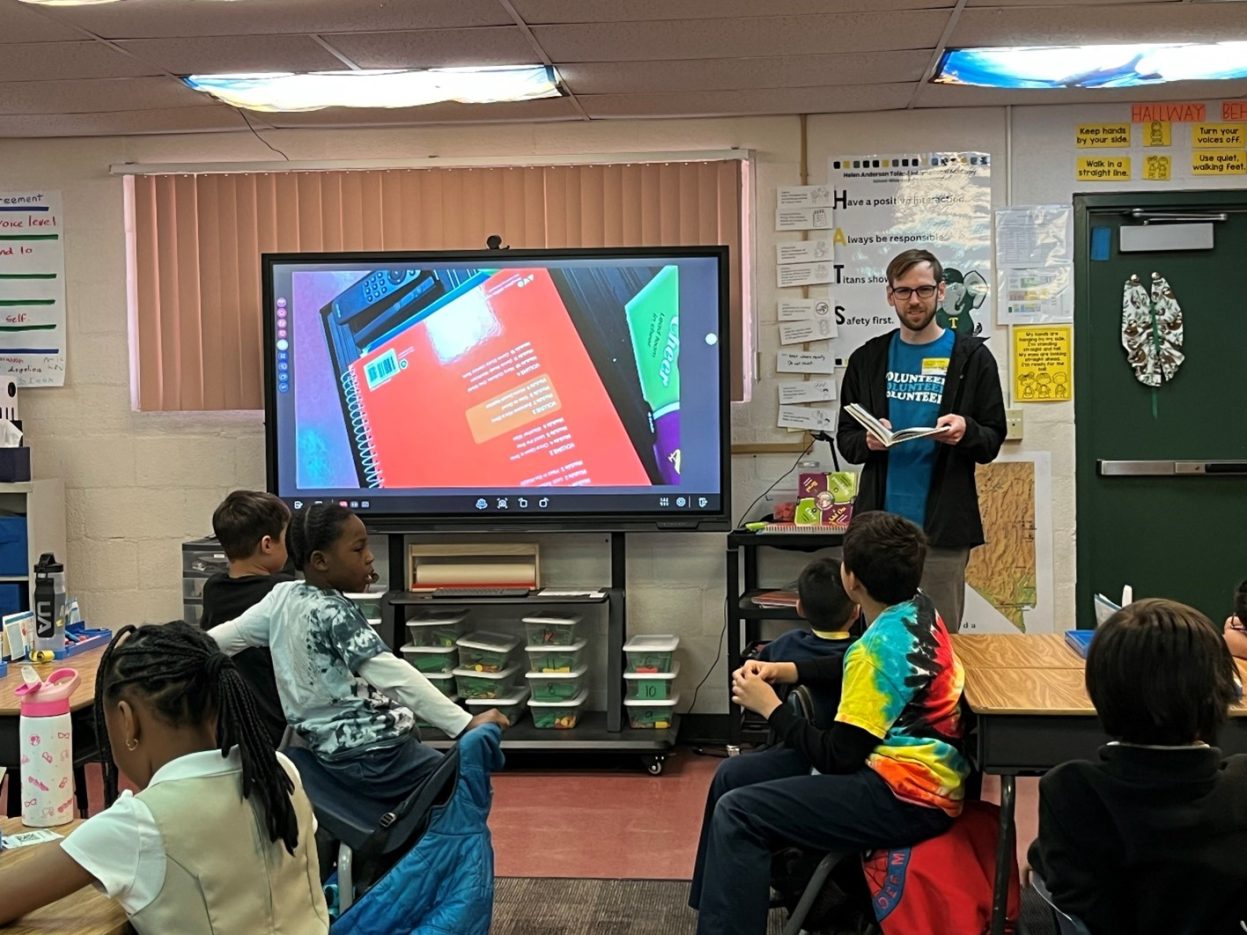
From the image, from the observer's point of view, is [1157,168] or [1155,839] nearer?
[1155,839]

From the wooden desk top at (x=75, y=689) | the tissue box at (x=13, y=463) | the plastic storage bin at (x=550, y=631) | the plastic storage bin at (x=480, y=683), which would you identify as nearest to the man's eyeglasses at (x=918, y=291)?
the plastic storage bin at (x=550, y=631)

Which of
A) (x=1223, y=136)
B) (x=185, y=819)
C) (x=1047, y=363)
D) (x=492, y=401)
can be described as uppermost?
(x=1223, y=136)

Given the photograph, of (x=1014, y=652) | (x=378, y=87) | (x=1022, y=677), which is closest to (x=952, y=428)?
(x=1014, y=652)

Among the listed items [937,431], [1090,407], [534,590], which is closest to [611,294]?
[534,590]

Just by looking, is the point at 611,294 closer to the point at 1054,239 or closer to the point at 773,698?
the point at 1054,239

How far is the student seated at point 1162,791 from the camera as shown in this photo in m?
1.72

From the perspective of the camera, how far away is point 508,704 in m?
4.70

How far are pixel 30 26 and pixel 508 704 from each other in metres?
2.67

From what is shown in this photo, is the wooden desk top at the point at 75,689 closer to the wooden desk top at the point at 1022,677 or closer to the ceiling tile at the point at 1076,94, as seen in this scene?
the wooden desk top at the point at 1022,677

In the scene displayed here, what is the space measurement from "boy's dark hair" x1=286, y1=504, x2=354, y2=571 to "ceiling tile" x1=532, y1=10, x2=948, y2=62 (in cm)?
168

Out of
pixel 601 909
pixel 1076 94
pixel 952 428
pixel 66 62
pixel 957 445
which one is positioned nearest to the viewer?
pixel 601 909

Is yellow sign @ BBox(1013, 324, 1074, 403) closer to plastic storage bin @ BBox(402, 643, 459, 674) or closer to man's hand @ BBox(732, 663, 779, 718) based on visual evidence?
plastic storage bin @ BBox(402, 643, 459, 674)

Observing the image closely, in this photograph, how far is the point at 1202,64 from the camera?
166 inches

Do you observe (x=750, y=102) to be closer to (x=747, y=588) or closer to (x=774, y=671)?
(x=747, y=588)
